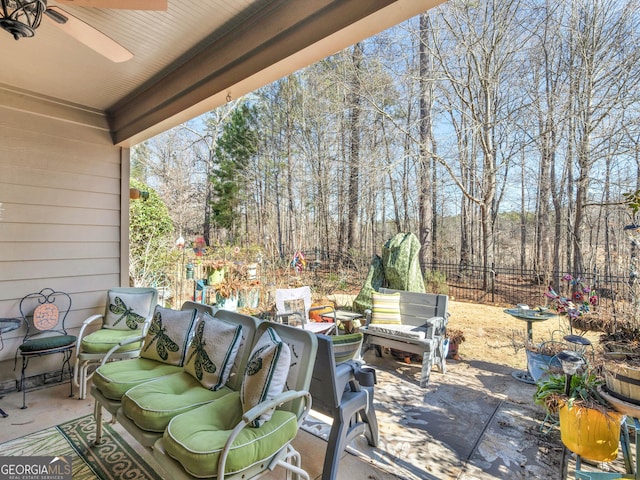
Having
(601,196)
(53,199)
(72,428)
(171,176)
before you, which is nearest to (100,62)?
(53,199)

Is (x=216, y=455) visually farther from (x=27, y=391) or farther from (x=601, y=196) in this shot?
(x=601, y=196)

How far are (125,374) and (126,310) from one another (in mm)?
1376

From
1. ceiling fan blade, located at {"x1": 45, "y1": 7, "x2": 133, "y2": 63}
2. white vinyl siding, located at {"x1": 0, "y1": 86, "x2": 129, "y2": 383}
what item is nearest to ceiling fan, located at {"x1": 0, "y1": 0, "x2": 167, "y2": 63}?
ceiling fan blade, located at {"x1": 45, "y1": 7, "x2": 133, "y2": 63}

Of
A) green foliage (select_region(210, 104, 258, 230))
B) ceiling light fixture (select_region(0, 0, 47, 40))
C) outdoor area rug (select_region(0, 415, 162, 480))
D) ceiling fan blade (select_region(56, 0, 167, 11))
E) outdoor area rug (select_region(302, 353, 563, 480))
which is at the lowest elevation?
outdoor area rug (select_region(302, 353, 563, 480))

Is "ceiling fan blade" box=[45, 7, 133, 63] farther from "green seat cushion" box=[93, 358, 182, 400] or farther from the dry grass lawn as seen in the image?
the dry grass lawn

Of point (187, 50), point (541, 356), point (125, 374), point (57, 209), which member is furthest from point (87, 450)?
point (541, 356)

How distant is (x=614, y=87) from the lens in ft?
17.0

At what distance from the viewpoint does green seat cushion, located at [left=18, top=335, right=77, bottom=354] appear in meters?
2.85

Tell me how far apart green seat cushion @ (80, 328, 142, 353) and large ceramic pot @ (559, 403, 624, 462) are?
3424 millimetres

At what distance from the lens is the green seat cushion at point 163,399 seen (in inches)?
67.3

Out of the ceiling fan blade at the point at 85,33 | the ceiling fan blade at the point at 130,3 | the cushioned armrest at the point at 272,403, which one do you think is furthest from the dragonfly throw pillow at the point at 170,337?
the ceiling fan blade at the point at 130,3

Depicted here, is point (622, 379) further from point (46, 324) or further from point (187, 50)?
point (46, 324)

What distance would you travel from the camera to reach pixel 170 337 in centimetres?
245

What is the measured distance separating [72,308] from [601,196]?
26.4 ft
